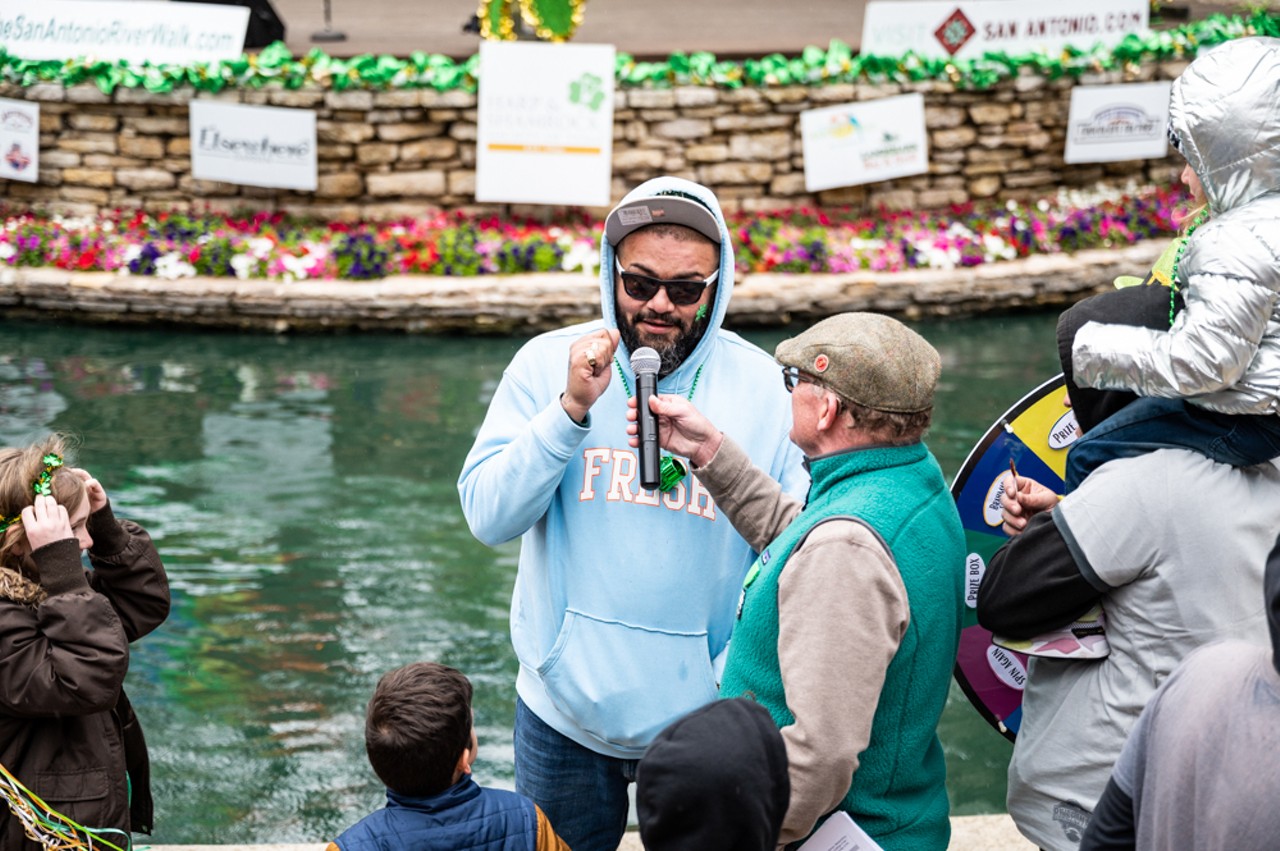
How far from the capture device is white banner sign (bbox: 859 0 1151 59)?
11.7m

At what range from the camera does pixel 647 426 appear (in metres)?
2.48

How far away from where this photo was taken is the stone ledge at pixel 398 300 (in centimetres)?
1009

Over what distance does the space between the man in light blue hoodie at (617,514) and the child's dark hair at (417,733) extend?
0.26m

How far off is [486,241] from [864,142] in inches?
131

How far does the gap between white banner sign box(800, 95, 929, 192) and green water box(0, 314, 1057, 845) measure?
172 centimetres

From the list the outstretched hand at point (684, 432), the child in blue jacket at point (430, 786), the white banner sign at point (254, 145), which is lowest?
the child in blue jacket at point (430, 786)

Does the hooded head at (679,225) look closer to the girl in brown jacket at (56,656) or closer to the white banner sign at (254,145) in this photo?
the girl in brown jacket at (56,656)

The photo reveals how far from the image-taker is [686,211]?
2.62 m

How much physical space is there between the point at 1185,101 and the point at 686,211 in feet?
2.99

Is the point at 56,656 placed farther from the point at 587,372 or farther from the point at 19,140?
the point at 19,140

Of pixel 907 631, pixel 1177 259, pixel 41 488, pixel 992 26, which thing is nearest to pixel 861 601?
pixel 907 631

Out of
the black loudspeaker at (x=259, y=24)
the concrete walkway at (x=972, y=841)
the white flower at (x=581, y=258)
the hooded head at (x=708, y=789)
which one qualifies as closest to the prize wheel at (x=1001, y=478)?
the concrete walkway at (x=972, y=841)

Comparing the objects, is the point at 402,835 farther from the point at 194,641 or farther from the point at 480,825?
the point at 194,641

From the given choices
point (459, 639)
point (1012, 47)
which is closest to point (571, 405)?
point (459, 639)
